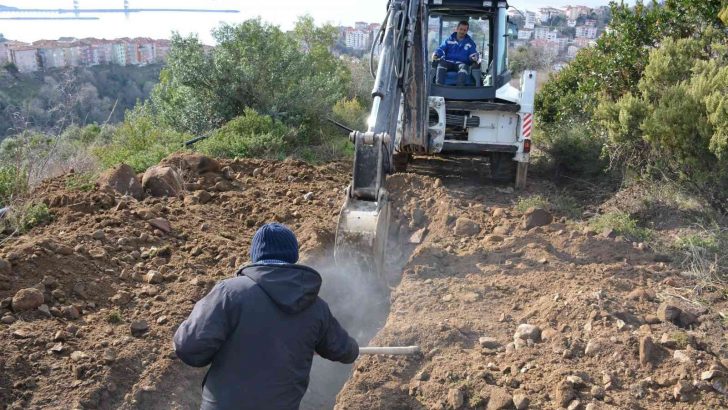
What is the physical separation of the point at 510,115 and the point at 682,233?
3034mm

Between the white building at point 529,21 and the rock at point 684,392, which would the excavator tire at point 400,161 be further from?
the rock at point 684,392

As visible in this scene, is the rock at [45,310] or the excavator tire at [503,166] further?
the excavator tire at [503,166]

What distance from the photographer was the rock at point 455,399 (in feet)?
13.8

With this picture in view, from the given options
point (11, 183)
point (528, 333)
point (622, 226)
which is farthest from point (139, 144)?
point (528, 333)

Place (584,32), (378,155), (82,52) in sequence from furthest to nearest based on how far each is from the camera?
(584,32) → (82,52) → (378,155)

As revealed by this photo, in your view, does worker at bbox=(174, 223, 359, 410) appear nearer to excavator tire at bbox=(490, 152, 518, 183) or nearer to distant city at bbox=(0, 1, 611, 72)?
excavator tire at bbox=(490, 152, 518, 183)

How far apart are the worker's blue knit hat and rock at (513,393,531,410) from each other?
183 cm

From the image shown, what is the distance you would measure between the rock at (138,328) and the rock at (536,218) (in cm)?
398

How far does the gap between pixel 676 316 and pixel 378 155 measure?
102 inches

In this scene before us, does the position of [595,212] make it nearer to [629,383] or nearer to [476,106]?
[476,106]

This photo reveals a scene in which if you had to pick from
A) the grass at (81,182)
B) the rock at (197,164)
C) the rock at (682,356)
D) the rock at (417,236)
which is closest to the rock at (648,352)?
the rock at (682,356)

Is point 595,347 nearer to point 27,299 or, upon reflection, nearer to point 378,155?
point 378,155

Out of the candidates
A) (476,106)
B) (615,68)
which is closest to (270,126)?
(476,106)

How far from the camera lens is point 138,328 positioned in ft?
15.9
